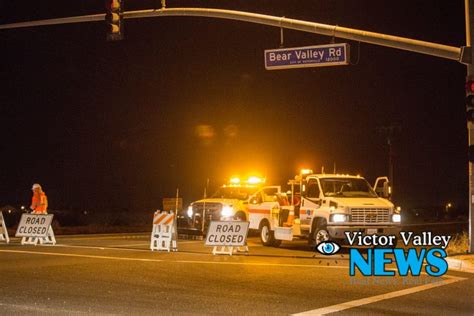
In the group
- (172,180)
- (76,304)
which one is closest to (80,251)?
(76,304)

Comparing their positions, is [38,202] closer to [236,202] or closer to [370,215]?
[236,202]

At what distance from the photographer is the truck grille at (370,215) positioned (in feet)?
67.1

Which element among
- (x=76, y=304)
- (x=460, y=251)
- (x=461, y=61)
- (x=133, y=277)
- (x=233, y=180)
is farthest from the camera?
(x=233, y=180)

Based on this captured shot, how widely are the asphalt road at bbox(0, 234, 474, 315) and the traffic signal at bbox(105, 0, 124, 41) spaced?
543 centimetres

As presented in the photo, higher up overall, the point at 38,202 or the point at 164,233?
the point at 38,202

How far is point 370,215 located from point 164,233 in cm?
593

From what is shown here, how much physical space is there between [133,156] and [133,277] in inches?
3250

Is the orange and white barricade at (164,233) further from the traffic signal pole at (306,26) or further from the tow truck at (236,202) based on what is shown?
the traffic signal pole at (306,26)

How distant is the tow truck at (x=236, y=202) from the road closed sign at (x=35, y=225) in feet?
19.2

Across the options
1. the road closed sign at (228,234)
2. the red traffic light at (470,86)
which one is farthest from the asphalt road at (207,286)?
the red traffic light at (470,86)

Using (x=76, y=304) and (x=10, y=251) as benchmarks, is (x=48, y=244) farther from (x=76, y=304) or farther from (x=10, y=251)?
(x=76, y=304)

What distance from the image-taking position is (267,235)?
23188mm

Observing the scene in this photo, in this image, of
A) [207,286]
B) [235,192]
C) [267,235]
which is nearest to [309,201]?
[267,235]

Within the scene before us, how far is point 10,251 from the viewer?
18.9m
